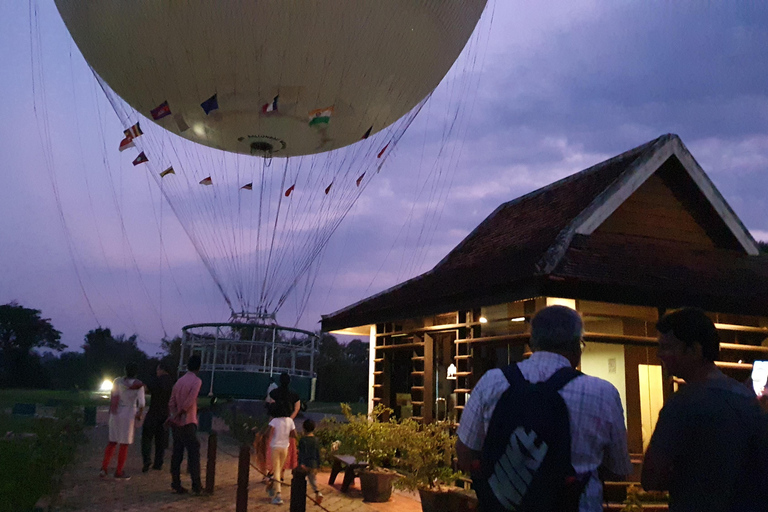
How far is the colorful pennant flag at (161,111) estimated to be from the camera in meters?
11.8

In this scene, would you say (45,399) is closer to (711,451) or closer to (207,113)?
(207,113)

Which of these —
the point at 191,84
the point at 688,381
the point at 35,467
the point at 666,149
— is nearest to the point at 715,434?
the point at 688,381

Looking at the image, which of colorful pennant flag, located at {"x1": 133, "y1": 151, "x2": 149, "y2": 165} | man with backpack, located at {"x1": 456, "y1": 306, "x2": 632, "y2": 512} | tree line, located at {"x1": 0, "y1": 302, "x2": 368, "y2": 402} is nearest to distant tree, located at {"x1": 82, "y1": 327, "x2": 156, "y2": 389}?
tree line, located at {"x1": 0, "y1": 302, "x2": 368, "y2": 402}

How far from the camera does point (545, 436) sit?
7.59 feet

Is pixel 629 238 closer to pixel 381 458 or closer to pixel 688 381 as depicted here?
pixel 381 458

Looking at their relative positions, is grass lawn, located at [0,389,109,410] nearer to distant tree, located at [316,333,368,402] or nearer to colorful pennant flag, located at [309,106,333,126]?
colorful pennant flag, located at [309,106,333,126]

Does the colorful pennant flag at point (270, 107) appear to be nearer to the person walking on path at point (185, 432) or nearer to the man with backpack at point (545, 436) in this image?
the person walking on path at point (185, 432)

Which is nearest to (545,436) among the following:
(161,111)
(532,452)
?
(532,452)

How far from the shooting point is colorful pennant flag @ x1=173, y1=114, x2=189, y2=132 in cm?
1220

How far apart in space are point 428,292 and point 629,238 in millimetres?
3418

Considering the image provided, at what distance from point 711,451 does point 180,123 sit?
1191 centimetres

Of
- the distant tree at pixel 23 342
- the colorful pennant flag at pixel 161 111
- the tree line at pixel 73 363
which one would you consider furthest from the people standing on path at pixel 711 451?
the distant tree at pixel 23 342

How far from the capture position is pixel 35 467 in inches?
292

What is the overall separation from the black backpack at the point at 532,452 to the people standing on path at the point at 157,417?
9935 millimetres
